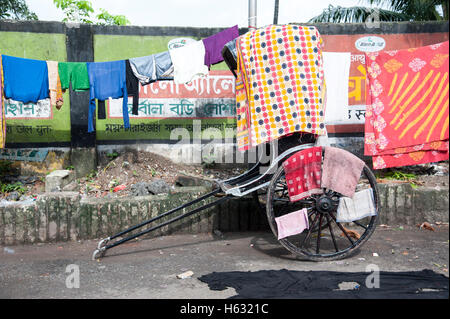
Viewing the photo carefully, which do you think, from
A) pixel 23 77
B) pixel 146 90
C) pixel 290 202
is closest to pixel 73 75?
pixel 23 77

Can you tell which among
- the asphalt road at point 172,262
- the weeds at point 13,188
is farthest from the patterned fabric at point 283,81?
the weeds at point 13,188

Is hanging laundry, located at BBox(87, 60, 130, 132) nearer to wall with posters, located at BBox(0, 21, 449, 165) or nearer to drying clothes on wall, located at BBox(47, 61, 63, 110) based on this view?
drying clothes on wall, located at BBox(47, 61, 63, 110)

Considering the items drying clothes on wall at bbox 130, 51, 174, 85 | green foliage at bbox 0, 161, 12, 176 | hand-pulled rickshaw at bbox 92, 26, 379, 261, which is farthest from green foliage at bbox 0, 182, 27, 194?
drying clothes on wall at bbox 130, 51, 174, 85

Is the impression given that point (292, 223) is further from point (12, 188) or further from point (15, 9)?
point (15, 9)

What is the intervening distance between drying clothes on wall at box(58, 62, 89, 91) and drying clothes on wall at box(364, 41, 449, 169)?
336cm

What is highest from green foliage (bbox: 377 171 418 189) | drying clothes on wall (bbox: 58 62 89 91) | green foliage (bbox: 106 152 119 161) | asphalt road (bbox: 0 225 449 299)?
drying clothes on wall (bbox: 58 62 89 91)

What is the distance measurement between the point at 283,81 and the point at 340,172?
987 mm

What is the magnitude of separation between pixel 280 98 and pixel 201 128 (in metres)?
3.08

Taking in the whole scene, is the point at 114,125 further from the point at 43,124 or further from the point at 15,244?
the point at 15,244

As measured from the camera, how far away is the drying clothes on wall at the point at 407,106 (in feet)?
13.1

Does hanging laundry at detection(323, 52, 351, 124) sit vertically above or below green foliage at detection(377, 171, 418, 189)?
above

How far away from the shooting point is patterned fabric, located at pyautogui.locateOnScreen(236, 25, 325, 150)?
3814mm

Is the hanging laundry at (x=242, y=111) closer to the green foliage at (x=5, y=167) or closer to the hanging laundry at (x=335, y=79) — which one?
the hanging laundry at (x=335, y=79)

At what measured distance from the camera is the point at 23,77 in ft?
16.4
